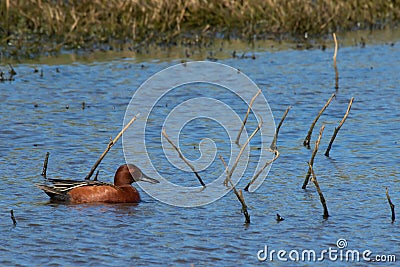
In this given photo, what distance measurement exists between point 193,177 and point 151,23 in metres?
8.02

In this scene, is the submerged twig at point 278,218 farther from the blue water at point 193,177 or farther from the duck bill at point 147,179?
the duck bill at point 147,179

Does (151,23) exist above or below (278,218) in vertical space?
above

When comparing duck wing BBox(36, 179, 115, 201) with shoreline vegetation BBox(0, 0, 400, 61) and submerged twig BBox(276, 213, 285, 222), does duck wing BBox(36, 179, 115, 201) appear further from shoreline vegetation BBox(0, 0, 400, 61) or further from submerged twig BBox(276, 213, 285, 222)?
shoreline vegetation BBox(0, 0, 400, 61)

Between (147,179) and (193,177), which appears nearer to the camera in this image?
(147,179)

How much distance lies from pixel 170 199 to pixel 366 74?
6.63m

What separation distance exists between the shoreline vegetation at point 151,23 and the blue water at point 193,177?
118 centimetres

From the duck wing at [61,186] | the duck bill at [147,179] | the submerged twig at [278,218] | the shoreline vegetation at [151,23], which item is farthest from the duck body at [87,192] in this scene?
the shoreline vegetation at [151,23]

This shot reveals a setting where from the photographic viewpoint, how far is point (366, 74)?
13883 millimetres

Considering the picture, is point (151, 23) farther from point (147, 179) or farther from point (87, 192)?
point (87, 192)

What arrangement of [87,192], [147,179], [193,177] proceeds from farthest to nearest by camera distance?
[193,177], [147,179], [87,192]

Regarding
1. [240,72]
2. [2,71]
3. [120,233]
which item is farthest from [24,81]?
[120,233]

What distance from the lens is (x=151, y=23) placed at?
16.4m

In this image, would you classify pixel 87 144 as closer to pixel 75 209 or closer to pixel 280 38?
pixel 75 209

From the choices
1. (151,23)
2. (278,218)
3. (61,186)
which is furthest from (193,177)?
(151,23)
